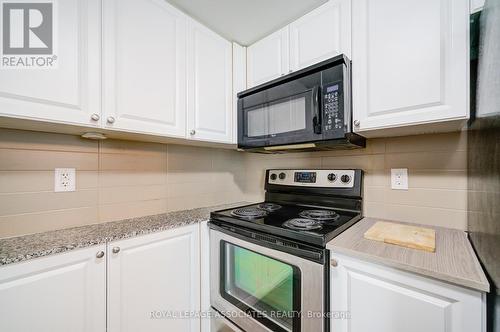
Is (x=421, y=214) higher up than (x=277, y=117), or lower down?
lower down

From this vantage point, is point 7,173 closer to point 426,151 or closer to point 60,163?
point 60,163

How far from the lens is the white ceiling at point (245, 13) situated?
1226 millimetres

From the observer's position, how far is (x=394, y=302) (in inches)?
29.1

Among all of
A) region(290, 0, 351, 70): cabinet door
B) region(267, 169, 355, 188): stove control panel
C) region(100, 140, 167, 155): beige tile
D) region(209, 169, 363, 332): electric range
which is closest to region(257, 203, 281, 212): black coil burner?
region(209, 169, 363, 332): electric range

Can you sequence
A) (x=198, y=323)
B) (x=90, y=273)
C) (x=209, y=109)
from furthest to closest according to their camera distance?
(x=209, y=109)
(x=198, y=323)
(x=90, y=273)

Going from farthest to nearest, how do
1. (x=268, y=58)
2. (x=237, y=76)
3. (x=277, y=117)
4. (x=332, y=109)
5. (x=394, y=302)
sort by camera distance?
(x=237, y=76) < (x=268, y=58) < (x=277, y=117) < (x=332, y=109) < (x=394, y=302)

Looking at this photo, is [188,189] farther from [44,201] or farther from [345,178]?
[345,178]

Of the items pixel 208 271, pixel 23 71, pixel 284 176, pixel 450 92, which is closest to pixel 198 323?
pixel 208 271

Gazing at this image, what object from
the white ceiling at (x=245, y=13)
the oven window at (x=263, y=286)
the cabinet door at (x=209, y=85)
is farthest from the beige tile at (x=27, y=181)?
the white ceiling at (x=245, y=13)

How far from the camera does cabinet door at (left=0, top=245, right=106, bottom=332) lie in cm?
77

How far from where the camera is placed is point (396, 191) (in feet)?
4.03

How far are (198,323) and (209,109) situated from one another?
4.56 ft

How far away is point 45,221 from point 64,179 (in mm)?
226

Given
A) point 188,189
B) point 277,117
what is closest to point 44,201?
point 188,189
